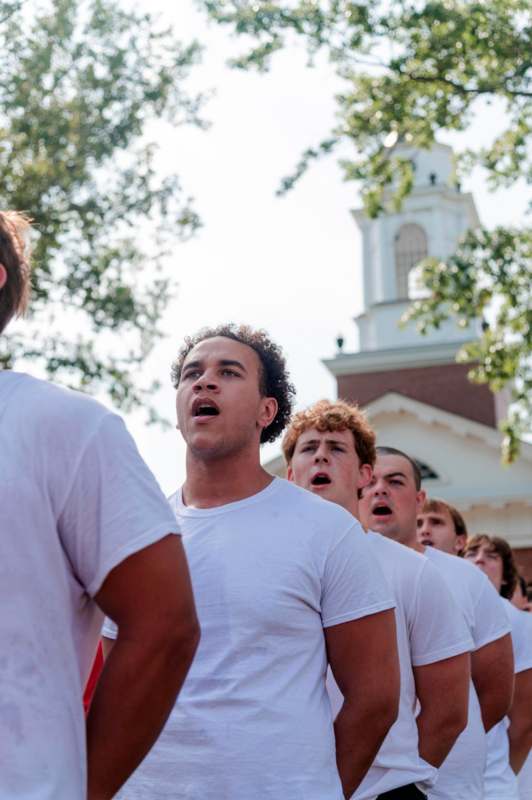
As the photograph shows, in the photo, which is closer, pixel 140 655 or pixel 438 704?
pixel 140 655

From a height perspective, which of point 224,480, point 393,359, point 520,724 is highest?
point 393,359

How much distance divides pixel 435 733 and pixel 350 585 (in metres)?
1.42

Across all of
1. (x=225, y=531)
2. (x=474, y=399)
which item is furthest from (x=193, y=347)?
(x=474, y=399)

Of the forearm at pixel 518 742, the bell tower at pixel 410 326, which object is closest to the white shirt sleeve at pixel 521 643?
the forearm at pixel 518 742

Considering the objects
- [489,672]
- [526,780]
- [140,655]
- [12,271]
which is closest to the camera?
Result: [140,655]

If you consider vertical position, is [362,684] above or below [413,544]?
below

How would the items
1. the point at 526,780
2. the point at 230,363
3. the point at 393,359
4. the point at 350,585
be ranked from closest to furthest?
the point at 350,585, the point at 230,363, the point at 526,780, the point at 393,359

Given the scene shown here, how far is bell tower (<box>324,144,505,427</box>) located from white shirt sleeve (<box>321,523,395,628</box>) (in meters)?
33.3

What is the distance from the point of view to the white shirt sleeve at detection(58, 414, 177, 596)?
2189mm

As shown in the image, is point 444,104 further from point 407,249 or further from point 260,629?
point 407,249

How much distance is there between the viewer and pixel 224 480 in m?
4.05

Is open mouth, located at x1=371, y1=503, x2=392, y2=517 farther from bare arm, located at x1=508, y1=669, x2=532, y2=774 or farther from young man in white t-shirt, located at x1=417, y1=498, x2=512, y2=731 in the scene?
bare arm, located at x1=508, y1=669, x2=532, y2=774

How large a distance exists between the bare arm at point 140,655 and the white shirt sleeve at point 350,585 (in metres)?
1.54

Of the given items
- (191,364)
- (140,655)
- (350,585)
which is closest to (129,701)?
(140,655)
